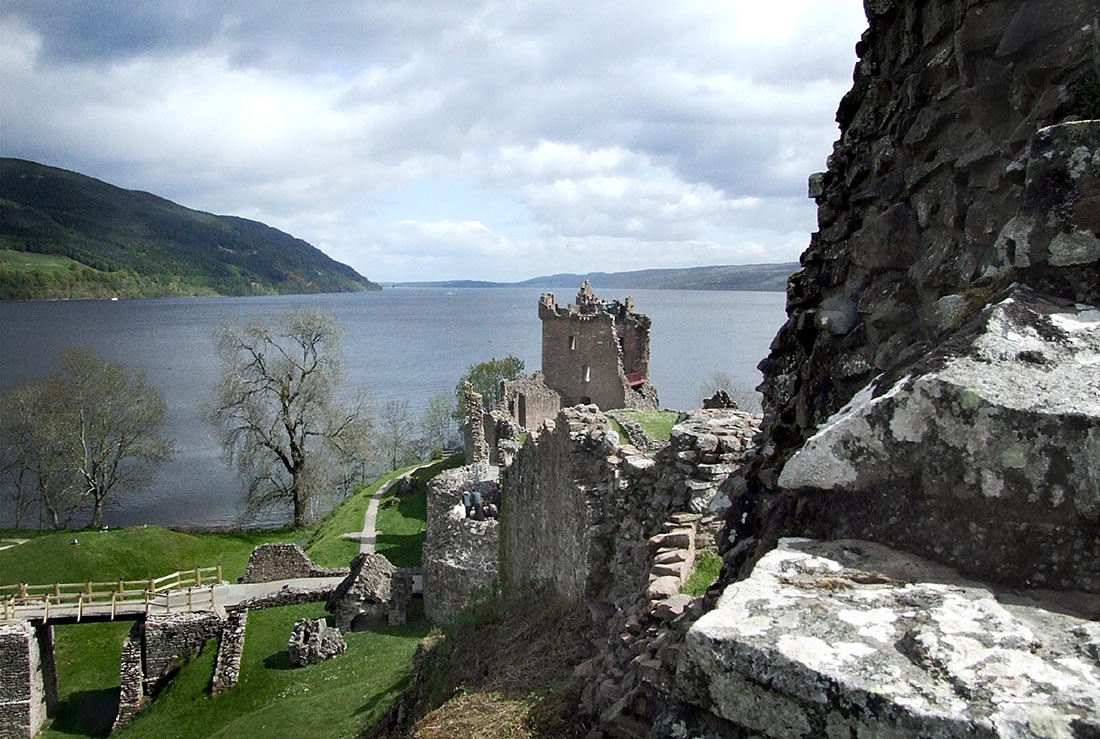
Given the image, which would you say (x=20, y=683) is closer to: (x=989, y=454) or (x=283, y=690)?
(x=283, y=690)

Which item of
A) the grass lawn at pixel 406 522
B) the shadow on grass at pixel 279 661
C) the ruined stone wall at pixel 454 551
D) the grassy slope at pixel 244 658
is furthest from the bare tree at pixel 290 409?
the ruined stone wall at pixel 454 551

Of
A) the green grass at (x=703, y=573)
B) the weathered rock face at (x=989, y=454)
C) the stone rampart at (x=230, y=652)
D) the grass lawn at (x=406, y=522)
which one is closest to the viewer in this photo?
the weathered rock face at (x=989, y=454)

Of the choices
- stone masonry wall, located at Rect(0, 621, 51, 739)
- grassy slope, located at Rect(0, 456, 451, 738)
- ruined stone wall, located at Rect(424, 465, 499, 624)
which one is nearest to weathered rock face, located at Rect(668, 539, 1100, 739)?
grassy slope, located at Rect(0, 456, 451, 738)

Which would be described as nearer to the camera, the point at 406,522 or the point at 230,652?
the point at 230,652

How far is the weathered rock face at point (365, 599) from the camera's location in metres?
27.4

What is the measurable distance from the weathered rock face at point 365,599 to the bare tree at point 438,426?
48.4 m

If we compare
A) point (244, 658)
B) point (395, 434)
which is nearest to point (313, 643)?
point (244, 658)

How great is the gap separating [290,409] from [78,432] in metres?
14.2

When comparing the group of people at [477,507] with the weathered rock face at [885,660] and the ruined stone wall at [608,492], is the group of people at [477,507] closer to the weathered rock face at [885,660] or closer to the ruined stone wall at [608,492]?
the ruined stone wall at [608,492]

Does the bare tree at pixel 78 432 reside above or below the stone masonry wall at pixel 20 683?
above

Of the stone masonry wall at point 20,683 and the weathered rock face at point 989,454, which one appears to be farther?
the stone masonry wall at point 20,683

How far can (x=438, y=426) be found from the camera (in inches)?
3157

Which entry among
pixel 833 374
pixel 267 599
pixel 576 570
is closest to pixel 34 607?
pixel 267 599

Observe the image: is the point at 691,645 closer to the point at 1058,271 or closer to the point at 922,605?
the point at 922,605
